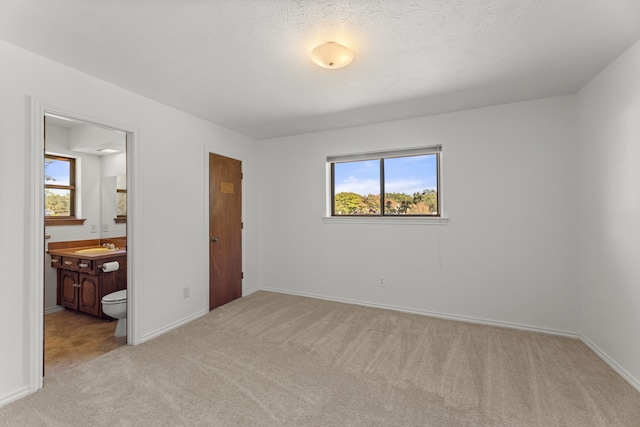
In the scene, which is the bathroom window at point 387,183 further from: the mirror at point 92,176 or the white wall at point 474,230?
the mirror at point 92,176

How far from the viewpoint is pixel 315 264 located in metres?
4.16

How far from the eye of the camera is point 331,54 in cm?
193

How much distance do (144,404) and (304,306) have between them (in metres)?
2.14

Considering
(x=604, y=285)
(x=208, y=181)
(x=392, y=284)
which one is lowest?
(x=392, y=284)

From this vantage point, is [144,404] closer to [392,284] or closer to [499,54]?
[392,284]

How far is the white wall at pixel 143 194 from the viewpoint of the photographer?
1.93 metres

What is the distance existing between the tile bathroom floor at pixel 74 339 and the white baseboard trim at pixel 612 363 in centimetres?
421

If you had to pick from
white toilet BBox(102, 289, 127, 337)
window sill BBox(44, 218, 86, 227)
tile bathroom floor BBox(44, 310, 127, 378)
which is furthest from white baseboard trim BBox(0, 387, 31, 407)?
window sill BBox(44, 218, 86, 227)

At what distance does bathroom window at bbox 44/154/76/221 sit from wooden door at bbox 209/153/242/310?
81.4 inches

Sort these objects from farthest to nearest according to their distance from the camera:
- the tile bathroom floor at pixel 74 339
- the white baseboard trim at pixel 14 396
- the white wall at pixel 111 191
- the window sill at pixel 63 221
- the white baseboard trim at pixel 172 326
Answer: the white wall at pixel 111 191, the window sill at pixel 63 221, the white baseboard trim at pixel 172 326, the tile bathroom floor at pixel 74 339, the white baseboard trim at pixel 14 396

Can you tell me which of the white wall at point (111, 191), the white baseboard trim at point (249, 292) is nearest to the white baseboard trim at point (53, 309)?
the white wall at point (111, 191)

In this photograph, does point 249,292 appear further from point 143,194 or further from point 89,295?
point 143,194

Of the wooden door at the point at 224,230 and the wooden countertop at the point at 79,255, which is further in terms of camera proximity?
the wooden door at the point at 224,230

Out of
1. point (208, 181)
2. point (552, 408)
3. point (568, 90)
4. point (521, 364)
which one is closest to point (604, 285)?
point (521, 364)
